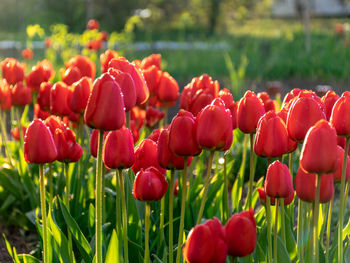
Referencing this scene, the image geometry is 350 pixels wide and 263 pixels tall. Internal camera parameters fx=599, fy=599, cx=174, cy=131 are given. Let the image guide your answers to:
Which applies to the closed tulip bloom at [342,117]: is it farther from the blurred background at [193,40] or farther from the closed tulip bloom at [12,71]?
the blurred background at [193,40]

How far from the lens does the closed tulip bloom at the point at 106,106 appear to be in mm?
1363

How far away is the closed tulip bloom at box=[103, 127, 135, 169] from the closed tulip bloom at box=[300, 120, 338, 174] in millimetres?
465

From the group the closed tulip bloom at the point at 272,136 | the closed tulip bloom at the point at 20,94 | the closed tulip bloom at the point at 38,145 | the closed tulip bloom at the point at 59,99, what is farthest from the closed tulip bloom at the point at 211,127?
the closed tulip bloom at the point at 20,94

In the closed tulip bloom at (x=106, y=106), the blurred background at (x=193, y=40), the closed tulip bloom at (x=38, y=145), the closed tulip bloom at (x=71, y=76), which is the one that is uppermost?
the closed tulip bloom at (x=106, y=106)

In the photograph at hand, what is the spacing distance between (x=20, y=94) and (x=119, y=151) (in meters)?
1.36

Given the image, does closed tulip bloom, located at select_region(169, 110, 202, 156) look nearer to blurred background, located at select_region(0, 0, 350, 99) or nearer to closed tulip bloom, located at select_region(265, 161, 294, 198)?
closed tulip bloom, located at select_region(265, 161, 294, 198)

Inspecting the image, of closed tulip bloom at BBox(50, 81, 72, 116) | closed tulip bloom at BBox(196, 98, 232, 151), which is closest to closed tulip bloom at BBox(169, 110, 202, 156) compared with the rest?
closed tulip bloom at BBox(196, 98, 232, 151)

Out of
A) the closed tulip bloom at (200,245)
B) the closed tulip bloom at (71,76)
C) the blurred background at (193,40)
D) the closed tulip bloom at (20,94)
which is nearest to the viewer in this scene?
the closed tulip bloom at (200,245)

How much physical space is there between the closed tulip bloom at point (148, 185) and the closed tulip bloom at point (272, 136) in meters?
0.28

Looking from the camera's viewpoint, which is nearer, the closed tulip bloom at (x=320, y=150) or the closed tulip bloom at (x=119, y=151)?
the closed tulip bloom at (x=320, y=150)

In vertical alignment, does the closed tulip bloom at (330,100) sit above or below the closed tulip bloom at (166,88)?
above

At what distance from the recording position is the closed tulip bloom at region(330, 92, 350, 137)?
1.49 metres

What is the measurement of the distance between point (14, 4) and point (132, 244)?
15744mm

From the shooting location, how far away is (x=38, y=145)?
1.64 m
